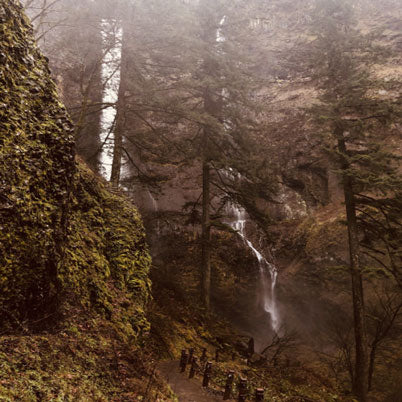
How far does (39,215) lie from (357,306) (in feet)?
32.7

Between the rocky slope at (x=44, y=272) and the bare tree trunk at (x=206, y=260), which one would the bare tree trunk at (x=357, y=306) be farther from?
the rocky slope at (x=44, y=272)

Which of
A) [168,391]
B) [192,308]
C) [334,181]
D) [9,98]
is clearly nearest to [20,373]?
[168,391]

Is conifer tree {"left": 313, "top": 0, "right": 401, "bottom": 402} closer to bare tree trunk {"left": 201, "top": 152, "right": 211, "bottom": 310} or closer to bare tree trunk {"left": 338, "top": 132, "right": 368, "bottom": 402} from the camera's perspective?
bare tree trunk {"left": 338, "top": 132, "right": 368, "bottom": 402}

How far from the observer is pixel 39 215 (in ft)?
15.5

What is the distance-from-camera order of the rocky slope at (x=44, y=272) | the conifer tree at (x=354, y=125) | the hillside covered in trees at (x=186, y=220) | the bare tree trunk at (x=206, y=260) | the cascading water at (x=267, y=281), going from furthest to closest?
the cascading water at (x=267, y=281) → the bare tree trunk at (x=206, y=260) → the conifer tree at (x=354, y=125) → the hillside covered in trees at (x=186, y=220) → the rocky slope at (x=44, y=272)

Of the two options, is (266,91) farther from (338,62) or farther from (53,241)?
(53,241)

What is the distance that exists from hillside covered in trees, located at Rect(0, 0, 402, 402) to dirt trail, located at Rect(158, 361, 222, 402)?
0.22 feet

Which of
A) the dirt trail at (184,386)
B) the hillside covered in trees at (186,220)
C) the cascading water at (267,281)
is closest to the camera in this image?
the hillside covered in trees at (186,220)

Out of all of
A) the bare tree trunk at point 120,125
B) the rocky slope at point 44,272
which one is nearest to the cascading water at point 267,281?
the bare tree trunk at point 120,125

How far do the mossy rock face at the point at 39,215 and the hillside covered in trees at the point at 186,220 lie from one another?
0.03 m

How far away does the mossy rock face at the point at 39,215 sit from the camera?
14.0 feet

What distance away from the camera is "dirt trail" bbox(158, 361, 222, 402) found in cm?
643

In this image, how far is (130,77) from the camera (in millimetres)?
12961

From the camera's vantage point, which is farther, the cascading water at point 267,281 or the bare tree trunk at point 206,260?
the cascading water at point 267,281
